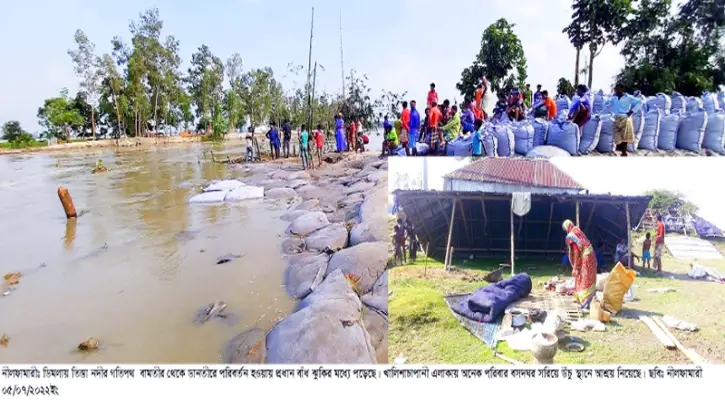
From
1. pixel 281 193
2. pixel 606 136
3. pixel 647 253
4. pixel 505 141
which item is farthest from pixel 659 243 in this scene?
pixel 281 193

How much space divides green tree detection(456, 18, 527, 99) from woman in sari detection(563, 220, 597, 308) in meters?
7.04

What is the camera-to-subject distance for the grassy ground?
8.91 ft

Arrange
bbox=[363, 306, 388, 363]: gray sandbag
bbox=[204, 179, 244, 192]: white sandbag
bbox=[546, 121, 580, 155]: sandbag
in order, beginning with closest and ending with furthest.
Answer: bbox=[363, 306, 388, 363]: gray sandbag → bbox=[546, 121, 580, 155]: sandbag → bbox=[204, 179, 244, 192]: white sandbag

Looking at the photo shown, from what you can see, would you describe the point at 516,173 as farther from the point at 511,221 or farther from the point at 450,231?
the point at 450,231

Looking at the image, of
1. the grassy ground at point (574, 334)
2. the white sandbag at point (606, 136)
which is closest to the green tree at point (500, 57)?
the white sandbag at point (606, 136)

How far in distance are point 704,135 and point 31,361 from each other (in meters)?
6.65

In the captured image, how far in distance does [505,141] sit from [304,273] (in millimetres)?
2643

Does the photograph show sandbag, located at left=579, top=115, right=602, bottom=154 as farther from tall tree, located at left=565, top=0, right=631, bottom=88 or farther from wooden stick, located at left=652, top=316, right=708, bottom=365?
tall tree, located at left=565, top=0, right=631, bottom=88

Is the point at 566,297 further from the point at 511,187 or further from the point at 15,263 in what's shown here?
the point at 15,263

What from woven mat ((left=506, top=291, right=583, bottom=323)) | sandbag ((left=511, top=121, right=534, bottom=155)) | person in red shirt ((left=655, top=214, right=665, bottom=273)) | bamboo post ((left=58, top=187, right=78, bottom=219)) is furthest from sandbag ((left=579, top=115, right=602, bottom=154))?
bamboo post ((left=58, top=187, right=78, bottom=219))

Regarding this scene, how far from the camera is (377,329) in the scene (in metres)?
3.62

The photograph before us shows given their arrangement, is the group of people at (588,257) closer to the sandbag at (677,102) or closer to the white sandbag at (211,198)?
the sandbag at (677,102)

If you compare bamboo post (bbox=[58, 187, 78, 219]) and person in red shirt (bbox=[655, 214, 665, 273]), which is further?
bamboo post (bbox=[58, 187, 78, 219])

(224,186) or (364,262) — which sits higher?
(224,186)
